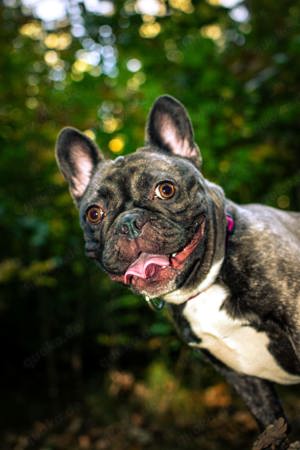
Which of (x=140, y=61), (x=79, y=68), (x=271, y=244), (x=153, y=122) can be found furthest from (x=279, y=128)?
(x=79, y=68)

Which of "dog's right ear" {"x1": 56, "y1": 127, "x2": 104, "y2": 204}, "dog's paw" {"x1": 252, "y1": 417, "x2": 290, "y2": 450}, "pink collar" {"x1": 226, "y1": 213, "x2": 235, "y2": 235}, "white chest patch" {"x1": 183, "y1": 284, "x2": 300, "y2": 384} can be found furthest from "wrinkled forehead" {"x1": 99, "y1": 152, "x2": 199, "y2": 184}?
"dog's paw" {"x1": 252, "y1": 417, "x2": 290, "y2": 450}

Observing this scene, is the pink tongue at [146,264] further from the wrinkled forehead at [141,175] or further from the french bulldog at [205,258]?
the wrinkled forehead at [141,175]

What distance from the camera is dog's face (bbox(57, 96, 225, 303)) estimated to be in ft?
7.92

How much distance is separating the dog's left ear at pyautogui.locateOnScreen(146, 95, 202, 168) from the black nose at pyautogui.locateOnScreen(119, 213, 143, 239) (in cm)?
75

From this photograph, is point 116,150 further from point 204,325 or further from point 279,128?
point 204,325

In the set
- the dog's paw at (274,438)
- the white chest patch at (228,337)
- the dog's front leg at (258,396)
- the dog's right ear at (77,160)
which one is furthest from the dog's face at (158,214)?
the dog's paw at (274,438)

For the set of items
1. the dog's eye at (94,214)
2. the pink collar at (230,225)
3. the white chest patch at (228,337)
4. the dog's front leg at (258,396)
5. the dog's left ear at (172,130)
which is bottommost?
the dog's front leg at (258,396)

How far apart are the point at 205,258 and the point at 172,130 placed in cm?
91

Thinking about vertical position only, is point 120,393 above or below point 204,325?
below

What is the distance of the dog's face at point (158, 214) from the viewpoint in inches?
95.0

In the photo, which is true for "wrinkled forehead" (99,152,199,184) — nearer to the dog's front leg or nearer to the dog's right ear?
the dog's right ear

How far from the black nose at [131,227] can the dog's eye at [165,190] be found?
249 mm

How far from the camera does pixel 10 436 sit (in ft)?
16.4

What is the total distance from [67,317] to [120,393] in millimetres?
1498
